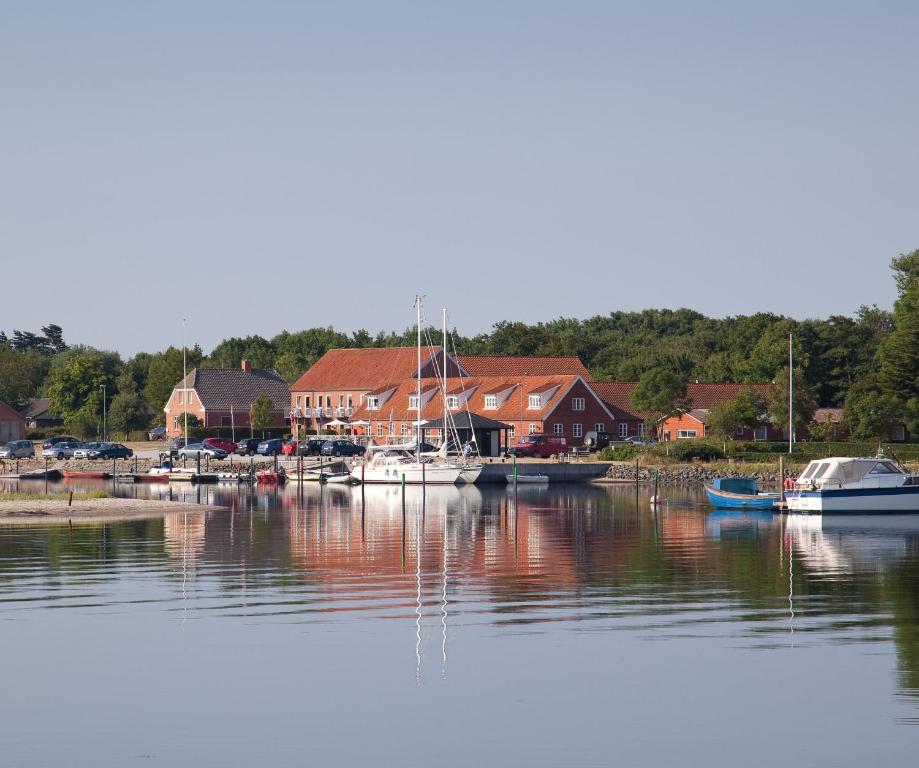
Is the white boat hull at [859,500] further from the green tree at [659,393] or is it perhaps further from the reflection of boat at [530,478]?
the green tree at [659,393]

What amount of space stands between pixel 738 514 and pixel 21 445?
78885 millimetres

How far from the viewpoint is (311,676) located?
28.5 metres

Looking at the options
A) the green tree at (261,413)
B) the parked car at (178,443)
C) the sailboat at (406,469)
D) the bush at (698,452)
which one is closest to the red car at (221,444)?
the parked car at (178,443)

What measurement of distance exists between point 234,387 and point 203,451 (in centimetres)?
3756

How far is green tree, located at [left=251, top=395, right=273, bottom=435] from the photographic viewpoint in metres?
145

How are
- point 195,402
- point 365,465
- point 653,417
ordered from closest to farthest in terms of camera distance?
point 365,465 < point 653,417 < point 195,402

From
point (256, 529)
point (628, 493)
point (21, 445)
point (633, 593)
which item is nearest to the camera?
point (633, 593)

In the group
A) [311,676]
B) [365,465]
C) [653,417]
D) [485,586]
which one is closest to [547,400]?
[653,417]

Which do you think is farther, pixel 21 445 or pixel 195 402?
pixel 195 402

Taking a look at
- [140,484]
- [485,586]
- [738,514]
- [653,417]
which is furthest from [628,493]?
[485,586]

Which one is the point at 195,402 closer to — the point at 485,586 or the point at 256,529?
the point at 256,529

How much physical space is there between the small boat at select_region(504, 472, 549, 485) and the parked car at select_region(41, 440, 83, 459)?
4597 cm

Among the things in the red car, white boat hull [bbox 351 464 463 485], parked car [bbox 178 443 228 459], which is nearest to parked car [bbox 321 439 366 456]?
parked car [bbox 178 443 228 459]

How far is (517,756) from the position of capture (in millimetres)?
22703
